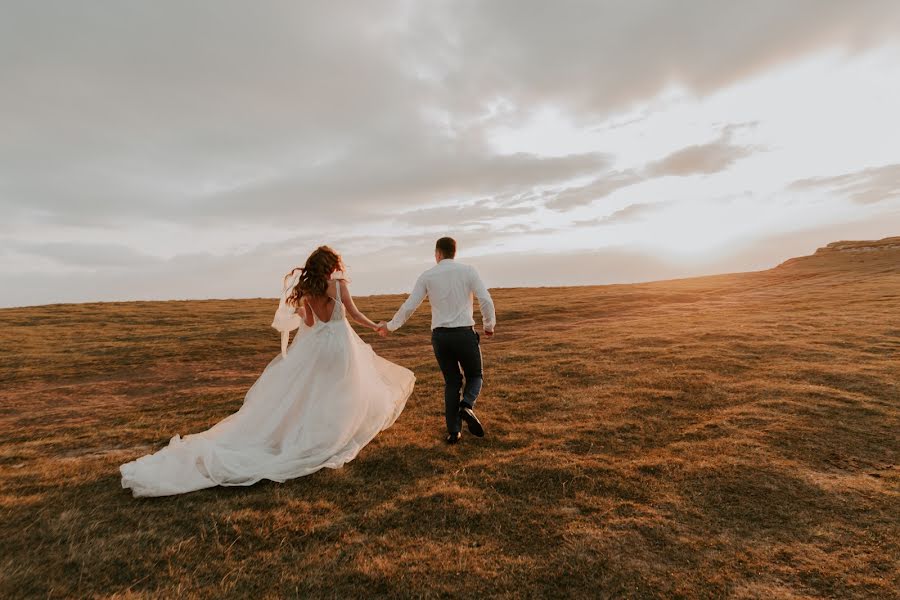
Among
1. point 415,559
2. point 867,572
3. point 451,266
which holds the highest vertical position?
point 451,266

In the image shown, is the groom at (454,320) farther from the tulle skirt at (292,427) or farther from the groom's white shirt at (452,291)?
the tulle skirt at (292,427)

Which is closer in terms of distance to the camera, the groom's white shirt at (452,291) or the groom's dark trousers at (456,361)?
the groom's white shirt at (452,291)

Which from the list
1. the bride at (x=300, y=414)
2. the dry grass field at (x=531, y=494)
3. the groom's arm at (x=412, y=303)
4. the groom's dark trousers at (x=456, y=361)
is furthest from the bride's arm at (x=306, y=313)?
the dry grass field at (x=531, y=494)

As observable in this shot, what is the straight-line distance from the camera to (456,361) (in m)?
9.53

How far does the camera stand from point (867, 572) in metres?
5.58

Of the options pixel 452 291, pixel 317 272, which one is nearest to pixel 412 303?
pixel 452 291

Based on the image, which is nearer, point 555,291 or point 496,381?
point 496,381

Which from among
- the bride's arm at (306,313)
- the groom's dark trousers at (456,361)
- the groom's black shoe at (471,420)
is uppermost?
the bride's arm at (306,313)

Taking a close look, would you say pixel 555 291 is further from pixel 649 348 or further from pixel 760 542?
pixel 760 542

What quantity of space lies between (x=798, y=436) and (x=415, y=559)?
8867 mm

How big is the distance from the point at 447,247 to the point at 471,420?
3.72m

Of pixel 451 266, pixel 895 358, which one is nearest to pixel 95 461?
pixel 451 266

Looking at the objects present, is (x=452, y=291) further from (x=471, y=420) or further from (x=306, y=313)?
(x=306, y=313)

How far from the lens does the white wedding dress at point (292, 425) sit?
796 cm
